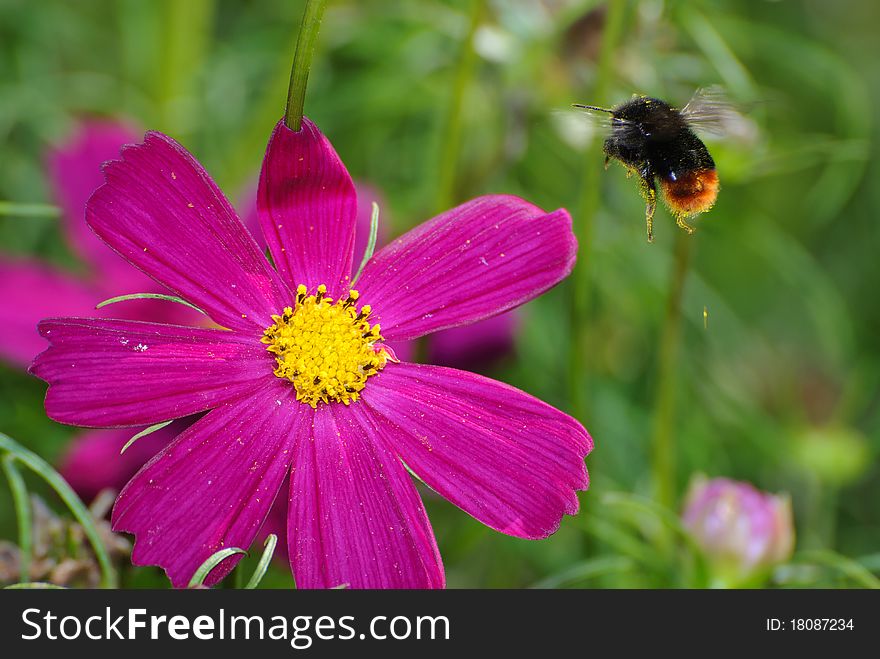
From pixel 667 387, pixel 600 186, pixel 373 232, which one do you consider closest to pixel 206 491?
pixel 373 232

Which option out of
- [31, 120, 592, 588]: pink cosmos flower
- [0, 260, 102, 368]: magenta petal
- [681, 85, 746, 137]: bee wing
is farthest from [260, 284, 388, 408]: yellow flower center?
[0, 260, 102, 368]: magenta petal

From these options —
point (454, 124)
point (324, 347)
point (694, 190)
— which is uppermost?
point (454, 124)

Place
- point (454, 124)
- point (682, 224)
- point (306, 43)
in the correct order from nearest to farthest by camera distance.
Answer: point (306, 43)
point (682, 224)
point (454, 124)

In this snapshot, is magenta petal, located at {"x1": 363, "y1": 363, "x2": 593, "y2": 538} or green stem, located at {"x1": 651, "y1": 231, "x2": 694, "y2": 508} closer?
magenta petal, located at {"x1": 363, "y1": 363, "x2": 593, "y2": 538}

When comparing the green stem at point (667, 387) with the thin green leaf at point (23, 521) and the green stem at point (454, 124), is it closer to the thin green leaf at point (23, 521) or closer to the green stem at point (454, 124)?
the green stem at point (454, 124)

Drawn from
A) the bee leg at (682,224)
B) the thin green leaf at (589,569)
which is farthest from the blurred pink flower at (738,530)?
the bee leg at (682,224)

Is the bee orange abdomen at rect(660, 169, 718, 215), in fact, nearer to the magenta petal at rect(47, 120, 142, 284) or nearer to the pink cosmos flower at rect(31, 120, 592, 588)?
the pink cosmos flower at rect(31, 120, 592, 588)

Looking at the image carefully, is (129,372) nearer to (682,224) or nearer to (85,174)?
(682,224)
